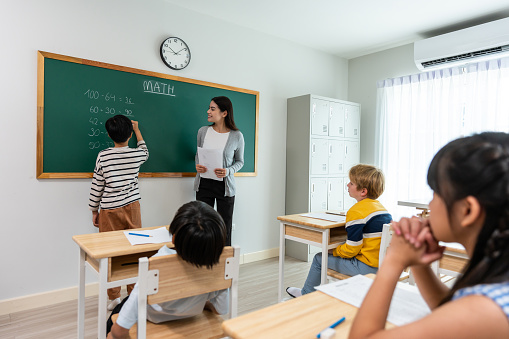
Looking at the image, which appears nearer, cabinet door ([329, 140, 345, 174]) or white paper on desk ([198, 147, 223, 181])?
white paper on desk ([198, 147, 223, 181])

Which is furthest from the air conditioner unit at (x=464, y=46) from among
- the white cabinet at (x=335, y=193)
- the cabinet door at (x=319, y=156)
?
the white cabinet at (x=335, y=193)

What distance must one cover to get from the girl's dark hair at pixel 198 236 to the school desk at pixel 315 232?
128cm

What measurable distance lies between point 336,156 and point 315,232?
90.2 inches

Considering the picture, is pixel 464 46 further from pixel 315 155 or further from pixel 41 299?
pixel 41 299

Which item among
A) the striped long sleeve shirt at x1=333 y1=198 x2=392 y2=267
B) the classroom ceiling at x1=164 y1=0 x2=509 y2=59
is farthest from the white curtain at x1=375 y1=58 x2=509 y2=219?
the striped long sleeve shirt at x1=333 y1=198 x2=392 y2=267

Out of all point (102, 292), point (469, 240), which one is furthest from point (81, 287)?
point (469, 240)

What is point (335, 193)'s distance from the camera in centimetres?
463

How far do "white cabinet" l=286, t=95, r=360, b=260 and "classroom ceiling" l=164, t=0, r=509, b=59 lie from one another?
2.73 feet

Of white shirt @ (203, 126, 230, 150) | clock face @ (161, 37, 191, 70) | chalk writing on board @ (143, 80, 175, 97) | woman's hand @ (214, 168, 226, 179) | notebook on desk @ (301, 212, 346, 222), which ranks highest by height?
clock face @ (161, 37, 191, 70)

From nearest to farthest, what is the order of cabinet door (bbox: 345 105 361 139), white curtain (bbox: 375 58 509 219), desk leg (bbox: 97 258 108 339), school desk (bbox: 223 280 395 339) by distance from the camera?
school desk (bbox: 223 280 395 339) → desk leg (bbox: 97 258 108 339) → white curtain (bbox: 375 58 509 219) → cabinet door (bbox: 345 105 361 139)

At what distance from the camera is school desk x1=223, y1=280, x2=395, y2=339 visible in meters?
0.84

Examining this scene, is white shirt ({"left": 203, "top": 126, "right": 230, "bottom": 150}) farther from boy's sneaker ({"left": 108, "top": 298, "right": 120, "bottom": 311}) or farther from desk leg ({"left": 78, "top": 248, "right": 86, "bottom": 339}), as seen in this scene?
desk leg ({"left": 78, "top": 248, "right": 86, "bottom": 339})

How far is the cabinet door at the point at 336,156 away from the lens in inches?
179

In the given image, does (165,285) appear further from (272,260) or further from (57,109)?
(272,260)
